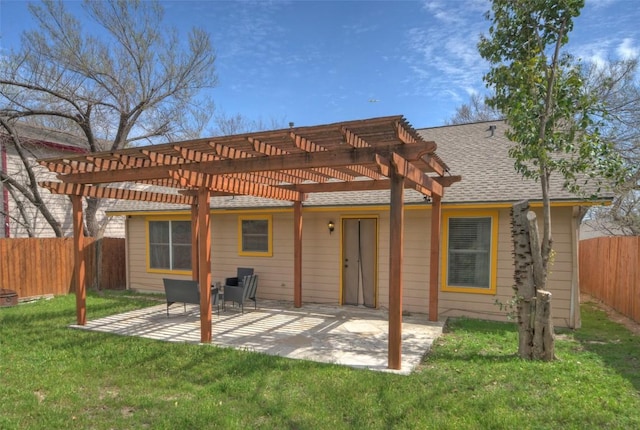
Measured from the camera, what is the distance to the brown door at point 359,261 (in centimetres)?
804

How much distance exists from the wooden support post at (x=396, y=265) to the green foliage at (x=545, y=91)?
1769mm

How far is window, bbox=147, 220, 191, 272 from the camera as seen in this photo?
994cm

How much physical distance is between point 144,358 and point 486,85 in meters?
5.96

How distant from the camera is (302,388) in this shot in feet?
12.8

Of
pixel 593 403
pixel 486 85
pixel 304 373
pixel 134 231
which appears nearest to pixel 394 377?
pixel 304 373

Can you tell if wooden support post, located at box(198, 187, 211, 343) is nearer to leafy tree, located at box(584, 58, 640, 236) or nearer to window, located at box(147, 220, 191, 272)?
window, located at box(147, 220, 191, 272)

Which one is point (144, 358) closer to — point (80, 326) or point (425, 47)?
point (80, 326)

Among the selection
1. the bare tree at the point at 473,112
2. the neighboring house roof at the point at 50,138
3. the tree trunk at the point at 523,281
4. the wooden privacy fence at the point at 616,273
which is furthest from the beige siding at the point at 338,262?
the bare tree at the point at 473,112

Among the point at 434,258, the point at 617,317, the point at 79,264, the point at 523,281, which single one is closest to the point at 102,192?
the point at 79,264

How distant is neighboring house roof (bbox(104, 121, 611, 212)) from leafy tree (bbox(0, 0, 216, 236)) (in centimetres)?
433

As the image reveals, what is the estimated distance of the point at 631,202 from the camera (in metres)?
14.1

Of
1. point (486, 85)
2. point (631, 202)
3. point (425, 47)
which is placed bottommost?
point (631, 202)

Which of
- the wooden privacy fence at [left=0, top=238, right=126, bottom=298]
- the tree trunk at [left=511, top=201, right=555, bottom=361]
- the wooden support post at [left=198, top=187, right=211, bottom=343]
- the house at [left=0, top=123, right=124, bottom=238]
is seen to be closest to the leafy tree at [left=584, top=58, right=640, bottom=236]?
the tree trunk at [left=511, top=201, right=555, bottom=361]

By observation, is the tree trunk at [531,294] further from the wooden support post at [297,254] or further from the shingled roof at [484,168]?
the wooden support post at [297,254]
